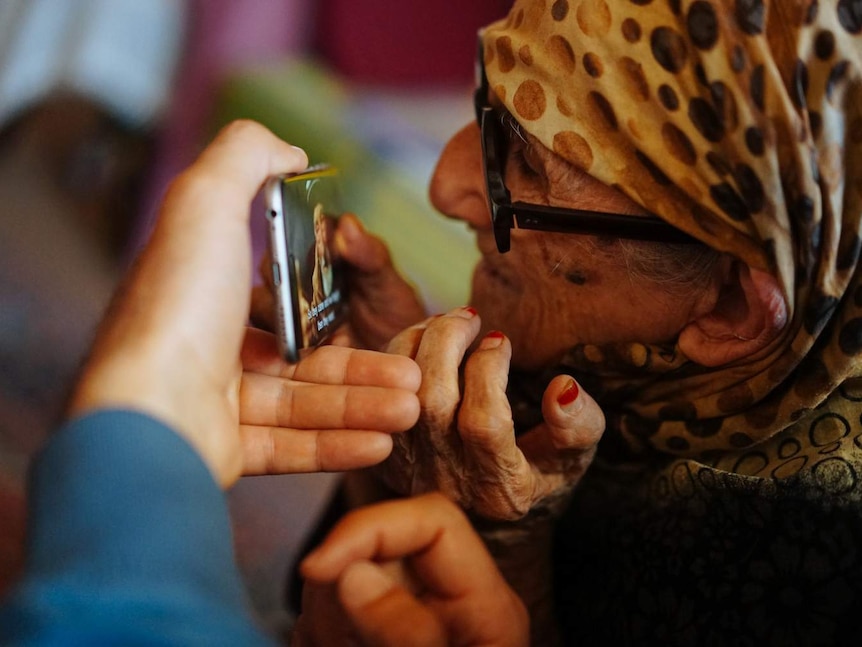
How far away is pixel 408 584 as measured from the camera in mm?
644

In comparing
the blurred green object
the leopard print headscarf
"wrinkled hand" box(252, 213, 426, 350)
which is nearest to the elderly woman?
the leopard print headscarf

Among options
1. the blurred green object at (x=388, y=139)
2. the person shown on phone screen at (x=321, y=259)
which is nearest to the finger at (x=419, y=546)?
the person shown on phone screen at (x=321, y=259)

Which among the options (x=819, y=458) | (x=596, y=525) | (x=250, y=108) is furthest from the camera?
(x=250, y=108)

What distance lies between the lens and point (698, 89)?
65cm

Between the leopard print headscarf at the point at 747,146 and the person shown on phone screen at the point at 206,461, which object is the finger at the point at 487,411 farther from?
the leopard print headscarf at the point at 747,146

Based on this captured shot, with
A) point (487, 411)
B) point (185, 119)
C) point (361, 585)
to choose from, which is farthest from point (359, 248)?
point (185, 119)

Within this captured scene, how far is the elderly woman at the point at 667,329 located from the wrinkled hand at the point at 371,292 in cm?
15

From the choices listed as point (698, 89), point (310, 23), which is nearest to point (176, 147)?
point (310, 23)

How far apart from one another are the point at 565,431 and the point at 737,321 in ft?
0.65

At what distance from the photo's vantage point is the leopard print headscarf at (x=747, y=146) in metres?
0.62

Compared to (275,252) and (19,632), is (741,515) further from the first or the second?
Result: (19,632)

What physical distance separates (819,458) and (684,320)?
175 mm

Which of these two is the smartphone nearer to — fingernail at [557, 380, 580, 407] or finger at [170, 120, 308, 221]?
finger at [170, 120, 308, 221]

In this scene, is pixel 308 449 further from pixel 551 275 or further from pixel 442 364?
pixel 551 275
